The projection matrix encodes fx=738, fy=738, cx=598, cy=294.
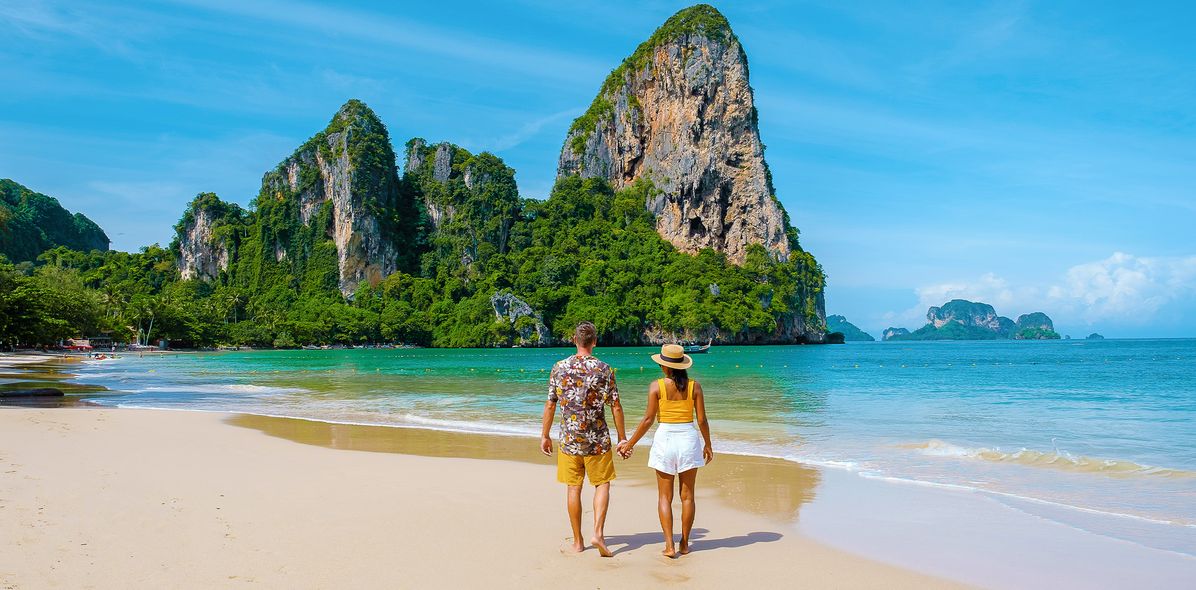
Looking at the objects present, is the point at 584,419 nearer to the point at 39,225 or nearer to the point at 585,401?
the point at 585,401

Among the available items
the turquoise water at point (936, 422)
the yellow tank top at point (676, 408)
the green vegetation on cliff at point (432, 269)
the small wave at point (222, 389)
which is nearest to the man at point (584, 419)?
the yellow tank top at point (676, 408)

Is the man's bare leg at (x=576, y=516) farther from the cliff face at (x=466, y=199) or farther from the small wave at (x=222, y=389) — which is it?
the cliff face at (x=466, y=199)

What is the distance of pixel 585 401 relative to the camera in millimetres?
5195

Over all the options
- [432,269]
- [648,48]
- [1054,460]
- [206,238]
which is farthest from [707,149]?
[1054,460]

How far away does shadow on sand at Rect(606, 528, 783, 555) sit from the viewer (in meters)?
5.44

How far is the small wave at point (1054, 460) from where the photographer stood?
29.8 ft

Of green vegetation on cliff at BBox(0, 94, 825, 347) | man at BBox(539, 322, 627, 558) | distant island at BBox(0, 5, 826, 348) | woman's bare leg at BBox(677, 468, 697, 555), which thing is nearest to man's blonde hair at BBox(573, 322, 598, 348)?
man at BBox(539, 322, 627, 558)

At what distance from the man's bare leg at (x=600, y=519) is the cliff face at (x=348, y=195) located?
384ft

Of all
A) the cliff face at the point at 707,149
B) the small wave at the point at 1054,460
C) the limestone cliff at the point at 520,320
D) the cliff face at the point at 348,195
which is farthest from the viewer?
the cliff face at the point at 348,195

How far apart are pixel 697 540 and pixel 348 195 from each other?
119 metres

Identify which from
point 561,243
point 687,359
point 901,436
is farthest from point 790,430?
point 561,243

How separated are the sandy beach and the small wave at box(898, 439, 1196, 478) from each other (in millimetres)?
3603

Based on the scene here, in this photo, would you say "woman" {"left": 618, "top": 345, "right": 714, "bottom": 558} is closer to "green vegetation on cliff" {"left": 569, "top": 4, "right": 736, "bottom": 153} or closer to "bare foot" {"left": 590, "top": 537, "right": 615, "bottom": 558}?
"bare foot" {"left": 590, "top": 537, "right": 615, "bottom": 558}

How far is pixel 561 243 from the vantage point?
4461 inches
